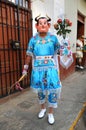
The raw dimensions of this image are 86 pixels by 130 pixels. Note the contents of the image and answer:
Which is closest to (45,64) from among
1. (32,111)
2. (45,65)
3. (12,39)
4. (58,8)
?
(45,65)

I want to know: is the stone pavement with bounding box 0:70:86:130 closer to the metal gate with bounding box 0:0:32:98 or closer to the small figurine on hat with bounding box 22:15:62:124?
the metal gate with bounding box 0:0:32:98

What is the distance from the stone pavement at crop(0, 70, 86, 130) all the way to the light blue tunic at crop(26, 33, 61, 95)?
55cm

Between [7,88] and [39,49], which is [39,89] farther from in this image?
[7,88]

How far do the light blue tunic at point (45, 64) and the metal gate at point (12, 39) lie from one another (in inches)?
46.5

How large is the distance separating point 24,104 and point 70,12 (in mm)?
3996

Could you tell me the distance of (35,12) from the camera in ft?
14.5

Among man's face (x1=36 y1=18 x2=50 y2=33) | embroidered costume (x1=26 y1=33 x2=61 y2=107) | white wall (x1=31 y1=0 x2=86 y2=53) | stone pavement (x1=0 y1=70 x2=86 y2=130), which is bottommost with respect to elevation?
stone pavement (x1=0 y1=70 x2=86 y2=130)

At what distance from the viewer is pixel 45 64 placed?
265cm

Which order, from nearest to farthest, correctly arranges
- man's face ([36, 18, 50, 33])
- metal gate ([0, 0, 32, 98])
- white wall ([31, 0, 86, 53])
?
man's face ([36, 18, 50, 33]), metal gate ([0, 0, 32, 98]), white wall ([31, 0, 86, 53])

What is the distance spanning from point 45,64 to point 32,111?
105 cm

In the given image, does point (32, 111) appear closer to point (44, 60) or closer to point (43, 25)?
point (44, 60)

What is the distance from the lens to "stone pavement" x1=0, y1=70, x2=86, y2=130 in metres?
2.73

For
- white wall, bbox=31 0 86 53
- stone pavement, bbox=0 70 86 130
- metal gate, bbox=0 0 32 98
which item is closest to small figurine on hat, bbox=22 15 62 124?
stone pavement, bbox=0 70 86 130

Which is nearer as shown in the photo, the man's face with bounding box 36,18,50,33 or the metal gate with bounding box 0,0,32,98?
the man's face with bounding box 36,18,50,33
